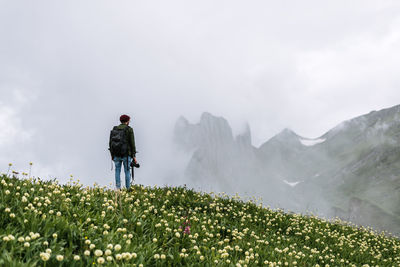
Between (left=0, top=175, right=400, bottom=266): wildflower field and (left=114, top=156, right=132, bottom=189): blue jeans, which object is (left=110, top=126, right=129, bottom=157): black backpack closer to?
(left=114, top=156, right=132, bottom=189): blue jeans

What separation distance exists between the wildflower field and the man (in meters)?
0.93

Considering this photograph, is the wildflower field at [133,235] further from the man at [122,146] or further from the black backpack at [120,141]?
the black backpack at [120,141]

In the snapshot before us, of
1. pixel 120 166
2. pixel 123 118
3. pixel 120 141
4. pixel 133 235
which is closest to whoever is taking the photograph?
pixel 133 235

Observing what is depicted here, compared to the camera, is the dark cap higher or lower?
higher

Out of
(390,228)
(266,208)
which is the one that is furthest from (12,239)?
(390,228)

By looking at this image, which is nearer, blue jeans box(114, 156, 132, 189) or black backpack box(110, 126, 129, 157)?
black backpack box(110, 126, 129, 157)

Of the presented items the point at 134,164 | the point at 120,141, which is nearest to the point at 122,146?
the point at 120,141

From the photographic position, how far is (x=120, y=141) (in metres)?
9.80

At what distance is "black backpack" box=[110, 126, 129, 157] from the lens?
32.1 ft

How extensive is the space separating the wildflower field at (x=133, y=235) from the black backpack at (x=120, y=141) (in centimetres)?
154

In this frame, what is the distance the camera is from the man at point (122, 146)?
981 centimetres

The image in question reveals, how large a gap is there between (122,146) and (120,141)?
0.19 metres

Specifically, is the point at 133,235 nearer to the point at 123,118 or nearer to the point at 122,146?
the point at 122,146

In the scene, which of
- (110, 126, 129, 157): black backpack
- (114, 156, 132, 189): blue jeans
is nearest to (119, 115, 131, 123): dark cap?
(110, 126, 129, 157): black backpack
